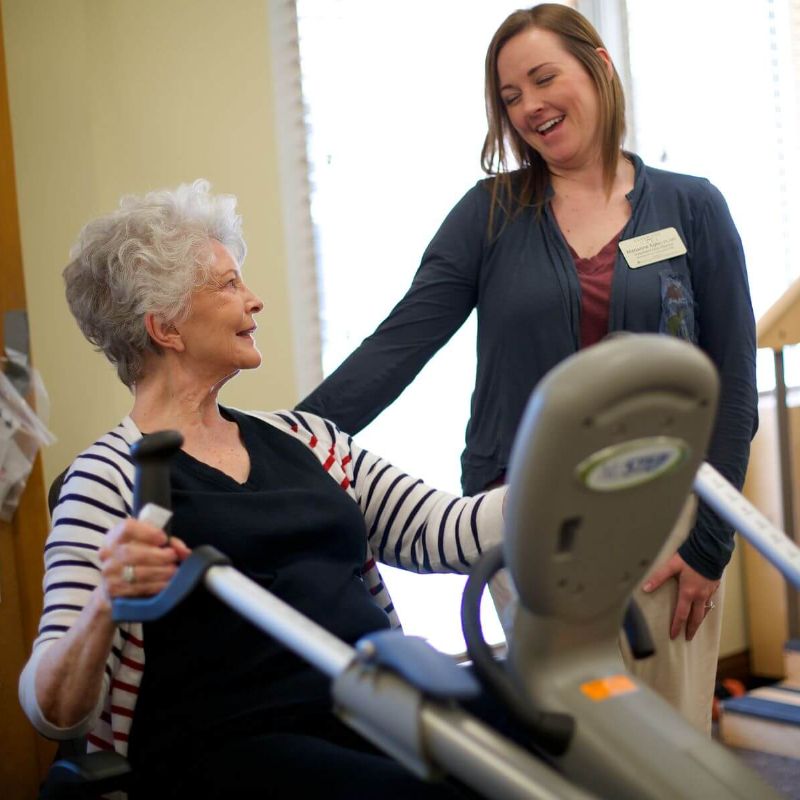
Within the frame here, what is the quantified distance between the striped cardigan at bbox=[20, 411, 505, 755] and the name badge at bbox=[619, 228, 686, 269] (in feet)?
1.63

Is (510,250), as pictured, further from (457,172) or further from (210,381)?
(457,172)

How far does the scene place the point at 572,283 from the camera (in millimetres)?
2021

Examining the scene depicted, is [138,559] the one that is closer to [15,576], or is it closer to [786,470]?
[15,576]

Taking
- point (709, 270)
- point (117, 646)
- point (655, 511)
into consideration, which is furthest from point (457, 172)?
point (655, 511)

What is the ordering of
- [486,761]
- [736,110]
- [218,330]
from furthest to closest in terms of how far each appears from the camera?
[736,110]
[218,330]
[486,761]

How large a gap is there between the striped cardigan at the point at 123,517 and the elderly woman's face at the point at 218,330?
136 mm

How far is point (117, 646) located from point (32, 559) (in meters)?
0.95

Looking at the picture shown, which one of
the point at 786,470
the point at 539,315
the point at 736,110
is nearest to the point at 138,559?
the point at 539,315

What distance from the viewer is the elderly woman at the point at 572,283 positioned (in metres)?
2.01

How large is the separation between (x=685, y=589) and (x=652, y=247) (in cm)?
59

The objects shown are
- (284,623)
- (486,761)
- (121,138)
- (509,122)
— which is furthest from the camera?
(121,138)

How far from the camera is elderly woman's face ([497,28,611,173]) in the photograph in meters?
2.07

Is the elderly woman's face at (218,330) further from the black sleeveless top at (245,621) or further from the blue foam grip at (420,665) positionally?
the blue foam grip at (420,665)

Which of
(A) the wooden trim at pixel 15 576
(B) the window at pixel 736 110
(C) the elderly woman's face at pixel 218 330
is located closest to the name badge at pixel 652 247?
(C) the elderly woman's face at pixel 218 330
